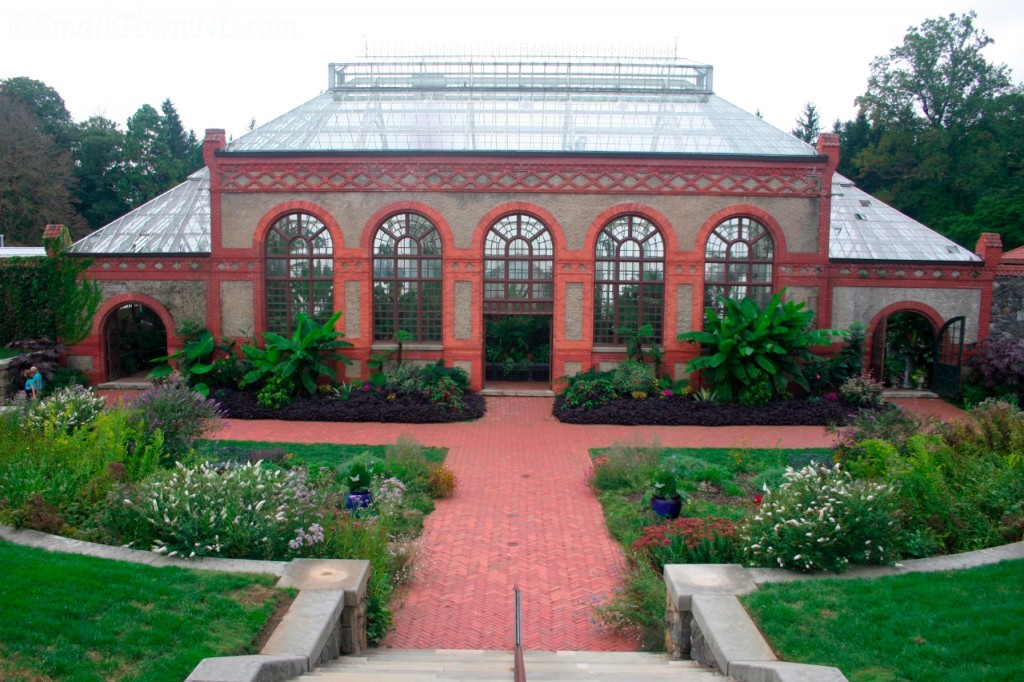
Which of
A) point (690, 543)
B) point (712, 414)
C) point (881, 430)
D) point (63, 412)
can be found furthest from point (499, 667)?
point (712, 414)

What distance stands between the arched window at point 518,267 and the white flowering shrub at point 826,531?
41.8ft

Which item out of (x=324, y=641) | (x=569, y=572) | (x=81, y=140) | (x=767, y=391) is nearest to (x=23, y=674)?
(x=324, y=641)

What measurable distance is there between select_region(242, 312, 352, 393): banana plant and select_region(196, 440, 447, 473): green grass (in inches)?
123

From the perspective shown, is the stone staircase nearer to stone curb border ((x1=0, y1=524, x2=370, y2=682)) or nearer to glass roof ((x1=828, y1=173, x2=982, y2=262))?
stone curb border ((x1=0, y1=524, x2=370, y2=682))

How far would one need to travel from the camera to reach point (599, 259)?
64.3 ft

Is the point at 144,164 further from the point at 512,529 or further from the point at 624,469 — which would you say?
the point at 512,529

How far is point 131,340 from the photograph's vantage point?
74.8 ft

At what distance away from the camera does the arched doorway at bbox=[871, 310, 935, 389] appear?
20.8 metres

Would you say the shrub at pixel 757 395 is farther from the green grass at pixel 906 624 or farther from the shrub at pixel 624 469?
the green grass at pixel 906 624

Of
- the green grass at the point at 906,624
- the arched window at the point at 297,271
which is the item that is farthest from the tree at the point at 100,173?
the green grass at the point at 906,624

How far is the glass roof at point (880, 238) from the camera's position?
20.0 meters

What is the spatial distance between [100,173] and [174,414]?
38.6 m

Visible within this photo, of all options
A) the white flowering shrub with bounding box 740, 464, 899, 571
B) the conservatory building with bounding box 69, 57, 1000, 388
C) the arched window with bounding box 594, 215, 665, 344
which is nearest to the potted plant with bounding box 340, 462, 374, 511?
the white flowering shrub with bounding box 740, 464, 899, 571

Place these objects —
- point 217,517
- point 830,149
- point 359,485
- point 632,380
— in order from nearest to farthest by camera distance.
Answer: point 217,517, point 359,485, point 632,380, point 830,149
